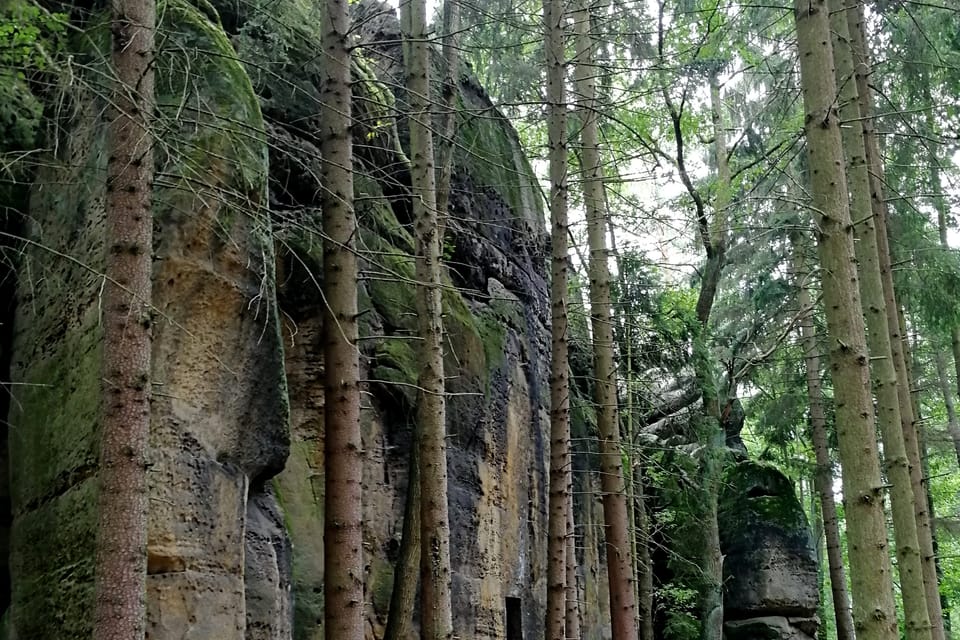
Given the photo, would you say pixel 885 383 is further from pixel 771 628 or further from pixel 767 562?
pixel 767 562

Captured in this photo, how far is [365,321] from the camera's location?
11.1 m

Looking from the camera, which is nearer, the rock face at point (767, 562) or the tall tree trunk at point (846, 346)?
the tall tree trunk at point (846, 346)

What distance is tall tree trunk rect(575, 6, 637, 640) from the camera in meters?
11.8

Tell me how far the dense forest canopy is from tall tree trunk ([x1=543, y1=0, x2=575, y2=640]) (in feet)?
0.16

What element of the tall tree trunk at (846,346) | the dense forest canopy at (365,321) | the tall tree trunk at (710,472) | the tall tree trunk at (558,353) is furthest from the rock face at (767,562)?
the tall tree trunk at (846,346)

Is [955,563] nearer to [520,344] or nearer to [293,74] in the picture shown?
[520,344]

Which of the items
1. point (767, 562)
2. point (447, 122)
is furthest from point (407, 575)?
point (767, 562)

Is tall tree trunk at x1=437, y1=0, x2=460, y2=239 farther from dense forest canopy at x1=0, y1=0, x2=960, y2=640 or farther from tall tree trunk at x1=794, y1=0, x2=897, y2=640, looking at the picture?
tall tree trunk at x1=794, y1=0, x2=897, y2=640

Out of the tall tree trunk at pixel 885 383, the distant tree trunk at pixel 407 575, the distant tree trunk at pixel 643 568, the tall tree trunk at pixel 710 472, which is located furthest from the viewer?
the tall tree trunk at pixel 710 472

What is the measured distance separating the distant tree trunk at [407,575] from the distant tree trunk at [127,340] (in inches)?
161

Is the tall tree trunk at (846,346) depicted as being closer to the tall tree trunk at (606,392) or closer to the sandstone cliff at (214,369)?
the sandstone cliff at (214,369)

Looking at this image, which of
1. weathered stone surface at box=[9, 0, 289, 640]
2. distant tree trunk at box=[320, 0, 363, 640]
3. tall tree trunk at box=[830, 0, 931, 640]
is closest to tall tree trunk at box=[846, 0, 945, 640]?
tall tree trunk at box=[830, 0, 931, 640]

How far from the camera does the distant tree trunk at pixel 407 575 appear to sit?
888 centimetres

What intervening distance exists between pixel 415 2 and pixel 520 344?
238 inches
